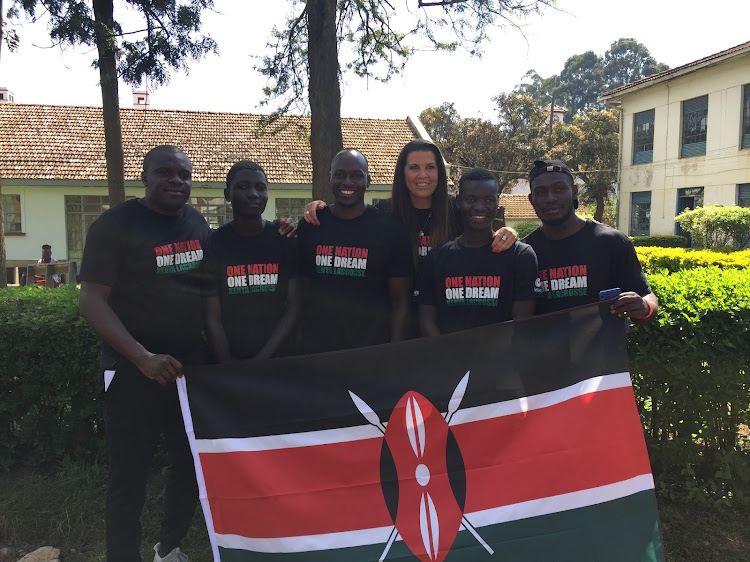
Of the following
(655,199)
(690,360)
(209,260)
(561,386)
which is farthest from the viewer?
(655,199)

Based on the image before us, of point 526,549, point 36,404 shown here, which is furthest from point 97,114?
point 526,549

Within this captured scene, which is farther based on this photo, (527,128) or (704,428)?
(527,128)

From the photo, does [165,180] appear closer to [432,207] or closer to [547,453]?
[432,207]

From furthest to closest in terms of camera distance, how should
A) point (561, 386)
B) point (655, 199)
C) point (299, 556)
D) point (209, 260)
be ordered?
point (655, 199), point (209, 260), point (561, 386), point (299, 556)

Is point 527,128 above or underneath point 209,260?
above

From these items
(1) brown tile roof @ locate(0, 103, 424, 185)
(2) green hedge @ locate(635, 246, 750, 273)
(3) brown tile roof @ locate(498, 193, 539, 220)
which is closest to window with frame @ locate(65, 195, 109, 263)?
(1) brown tile roof @ locate(0, 103, 424, 185)

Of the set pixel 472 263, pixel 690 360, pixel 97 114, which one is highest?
pixel 97 114

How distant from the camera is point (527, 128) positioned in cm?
3966

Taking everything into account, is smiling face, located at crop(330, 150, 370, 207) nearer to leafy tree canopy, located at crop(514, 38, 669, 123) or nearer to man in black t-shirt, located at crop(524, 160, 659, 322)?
man in black t-shirt, located at crop(524, 160, 659, 322)

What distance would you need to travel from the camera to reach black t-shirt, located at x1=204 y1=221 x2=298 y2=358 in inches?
117

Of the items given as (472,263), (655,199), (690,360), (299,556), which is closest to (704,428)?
(690,360)

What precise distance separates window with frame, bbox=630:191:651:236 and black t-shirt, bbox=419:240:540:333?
27.2 meters

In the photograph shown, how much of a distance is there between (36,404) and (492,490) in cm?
316

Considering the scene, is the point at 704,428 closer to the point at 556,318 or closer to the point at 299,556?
the point at 556,318
